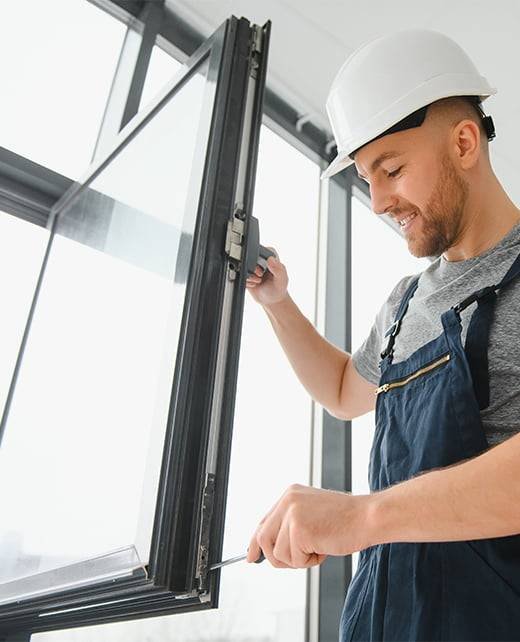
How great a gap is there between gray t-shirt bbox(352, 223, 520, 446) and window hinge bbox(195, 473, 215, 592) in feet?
1.28

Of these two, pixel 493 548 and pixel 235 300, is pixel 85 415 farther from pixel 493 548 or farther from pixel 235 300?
pixel 493 548

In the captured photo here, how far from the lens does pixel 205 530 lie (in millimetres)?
859

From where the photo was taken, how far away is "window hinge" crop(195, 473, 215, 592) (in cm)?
84

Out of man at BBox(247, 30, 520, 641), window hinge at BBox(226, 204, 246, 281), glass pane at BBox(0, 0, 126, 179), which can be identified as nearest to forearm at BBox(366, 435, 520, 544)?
man at BBox(247, 30, 520, 641)

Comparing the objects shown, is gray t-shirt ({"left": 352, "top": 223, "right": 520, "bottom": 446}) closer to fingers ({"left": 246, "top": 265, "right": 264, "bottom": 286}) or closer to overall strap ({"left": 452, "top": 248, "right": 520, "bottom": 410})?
overall strap ({"left": 452, "top": 248, "right": 520, "bottom": 410})

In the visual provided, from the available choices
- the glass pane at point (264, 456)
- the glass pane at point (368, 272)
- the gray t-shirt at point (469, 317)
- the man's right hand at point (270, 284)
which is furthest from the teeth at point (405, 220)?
the glass pane at point (368, 272)

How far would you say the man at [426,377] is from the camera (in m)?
0.77

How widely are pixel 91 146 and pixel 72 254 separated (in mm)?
565

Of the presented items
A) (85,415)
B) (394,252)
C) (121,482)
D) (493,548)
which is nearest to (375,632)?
(493,548)

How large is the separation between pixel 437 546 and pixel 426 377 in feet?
0.86

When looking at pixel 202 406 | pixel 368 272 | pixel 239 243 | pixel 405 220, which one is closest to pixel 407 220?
pixel 405 220

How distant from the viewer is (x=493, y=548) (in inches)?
32.5

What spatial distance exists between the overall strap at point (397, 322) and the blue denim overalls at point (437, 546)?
5cm

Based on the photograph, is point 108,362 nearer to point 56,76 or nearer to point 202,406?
point 202,406
